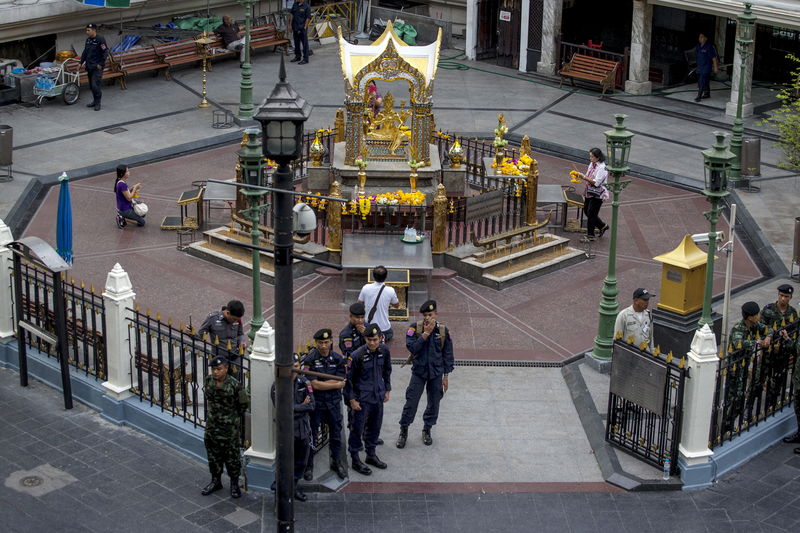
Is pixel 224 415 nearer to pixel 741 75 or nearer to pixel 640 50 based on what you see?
pixel 741 75

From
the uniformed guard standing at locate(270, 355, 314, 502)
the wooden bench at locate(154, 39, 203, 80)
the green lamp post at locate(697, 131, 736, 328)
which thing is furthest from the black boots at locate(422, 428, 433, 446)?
the wooden bench at locate(154, 39, 203, 80)

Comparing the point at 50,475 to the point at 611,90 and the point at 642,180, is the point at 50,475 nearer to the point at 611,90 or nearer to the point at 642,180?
the point at 642,180

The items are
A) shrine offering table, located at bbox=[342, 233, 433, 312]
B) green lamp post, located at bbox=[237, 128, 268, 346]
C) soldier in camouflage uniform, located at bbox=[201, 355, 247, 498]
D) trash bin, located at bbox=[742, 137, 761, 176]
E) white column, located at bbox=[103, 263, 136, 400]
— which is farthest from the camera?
trash bin, located at bbox=[742, 137, 761, 176]

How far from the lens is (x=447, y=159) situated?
973 inches

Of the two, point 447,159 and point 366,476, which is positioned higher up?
Result: point 447,159

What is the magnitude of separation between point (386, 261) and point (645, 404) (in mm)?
6206

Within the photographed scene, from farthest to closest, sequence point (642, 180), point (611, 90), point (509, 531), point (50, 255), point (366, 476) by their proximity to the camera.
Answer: point (611, 90) → point (642, 180) → point (50, 255) → point (366, 476) → point (509, 531)

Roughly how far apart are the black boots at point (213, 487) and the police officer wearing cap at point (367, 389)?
1.54 m

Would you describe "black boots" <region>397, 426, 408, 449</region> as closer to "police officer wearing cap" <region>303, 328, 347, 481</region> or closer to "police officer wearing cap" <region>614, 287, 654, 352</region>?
"police officer wearing cap" <region>303, 328, 347, 481</region>

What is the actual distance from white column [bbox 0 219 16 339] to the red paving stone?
2.49 metres

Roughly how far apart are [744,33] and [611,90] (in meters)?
7.57

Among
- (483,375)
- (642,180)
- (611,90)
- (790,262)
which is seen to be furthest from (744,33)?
(483,375)

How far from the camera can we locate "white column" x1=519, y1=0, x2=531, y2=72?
34000 millimetres

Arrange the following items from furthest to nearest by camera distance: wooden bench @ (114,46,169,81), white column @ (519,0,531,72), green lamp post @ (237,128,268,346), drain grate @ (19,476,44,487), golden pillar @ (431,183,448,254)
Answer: white column @ (519,0,531,72) < wooden bench @ (114,46,169,81) < golden pillar @ (431,183,448,254) < green lamp post @ (237,128,268,346) < drain grate @ (19,476,44,487)
